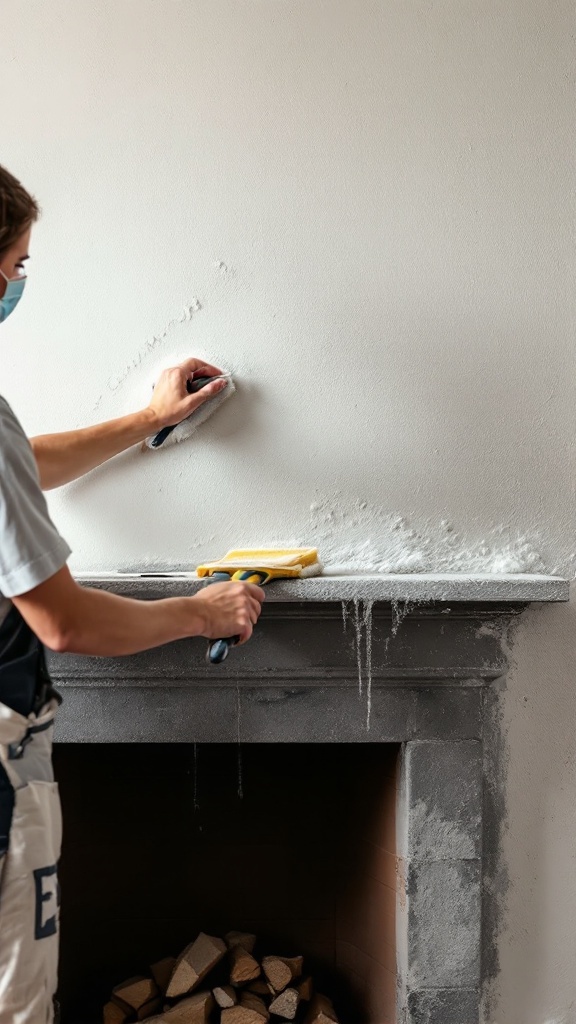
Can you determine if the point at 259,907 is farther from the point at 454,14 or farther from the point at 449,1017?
the point at 454,14

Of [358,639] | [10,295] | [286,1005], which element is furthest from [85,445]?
[286,1005]

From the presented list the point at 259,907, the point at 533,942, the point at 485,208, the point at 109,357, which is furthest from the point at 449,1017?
the point at 485,208

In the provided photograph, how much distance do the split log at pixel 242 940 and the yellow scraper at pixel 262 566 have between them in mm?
747

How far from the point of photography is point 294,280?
1.95 meters

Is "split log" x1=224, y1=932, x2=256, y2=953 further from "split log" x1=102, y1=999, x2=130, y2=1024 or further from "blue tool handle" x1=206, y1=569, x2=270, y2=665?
"blue tool handle" x1=206, y1=569, x2=270, y2=665

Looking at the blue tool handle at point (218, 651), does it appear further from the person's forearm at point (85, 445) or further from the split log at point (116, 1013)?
the split log at point (116, 1013)

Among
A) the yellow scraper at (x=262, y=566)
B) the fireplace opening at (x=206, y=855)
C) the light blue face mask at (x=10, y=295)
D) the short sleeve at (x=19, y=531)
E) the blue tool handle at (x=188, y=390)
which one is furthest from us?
the fireplace opening at (x=206, y=855)

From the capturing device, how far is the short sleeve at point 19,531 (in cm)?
127

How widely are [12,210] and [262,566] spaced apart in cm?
71

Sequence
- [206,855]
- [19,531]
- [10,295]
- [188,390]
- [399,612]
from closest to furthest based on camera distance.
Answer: [19,531] → [10,295] → [399,612] → [188,390] → [206,855]

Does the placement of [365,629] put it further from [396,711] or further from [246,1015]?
[246,1015]

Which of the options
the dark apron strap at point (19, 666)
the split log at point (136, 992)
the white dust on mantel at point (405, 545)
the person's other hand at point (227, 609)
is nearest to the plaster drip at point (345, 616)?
the white dust on mantel at point (405, 545)

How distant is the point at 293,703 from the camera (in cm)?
186

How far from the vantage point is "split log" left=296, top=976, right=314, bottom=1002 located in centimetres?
203
